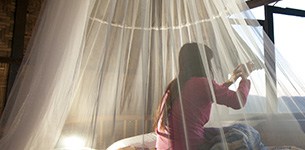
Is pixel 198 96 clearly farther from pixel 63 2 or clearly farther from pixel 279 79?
pixel 63 2

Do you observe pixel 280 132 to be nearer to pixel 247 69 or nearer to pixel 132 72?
pixel 247 69

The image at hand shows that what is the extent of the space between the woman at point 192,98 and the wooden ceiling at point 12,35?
1246 millimetres

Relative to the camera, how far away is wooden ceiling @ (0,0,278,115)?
231cm

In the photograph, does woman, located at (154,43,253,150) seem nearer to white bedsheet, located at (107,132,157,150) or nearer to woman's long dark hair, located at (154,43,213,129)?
woman's long dark hair, located at (154,43,213,129)

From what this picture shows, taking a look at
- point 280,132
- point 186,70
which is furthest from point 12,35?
point 280,132

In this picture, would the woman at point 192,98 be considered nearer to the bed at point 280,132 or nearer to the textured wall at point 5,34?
the bed at point 280,132

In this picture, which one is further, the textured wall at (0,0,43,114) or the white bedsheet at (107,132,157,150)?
the textured wall at (0,0,43,114)

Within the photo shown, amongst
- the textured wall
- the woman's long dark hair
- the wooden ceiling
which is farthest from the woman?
the textured wall

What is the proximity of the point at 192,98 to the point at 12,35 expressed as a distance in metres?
1.84

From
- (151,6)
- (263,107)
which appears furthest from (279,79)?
(151,6)

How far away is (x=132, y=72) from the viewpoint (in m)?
1.39

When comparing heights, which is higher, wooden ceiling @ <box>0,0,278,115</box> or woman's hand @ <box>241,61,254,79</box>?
wooden ceiling @ <box>0,0,278,115</box>

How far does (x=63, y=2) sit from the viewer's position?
171 cm

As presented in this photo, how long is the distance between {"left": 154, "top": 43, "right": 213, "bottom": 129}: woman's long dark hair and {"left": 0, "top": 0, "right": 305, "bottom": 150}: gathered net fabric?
34 millimetres
